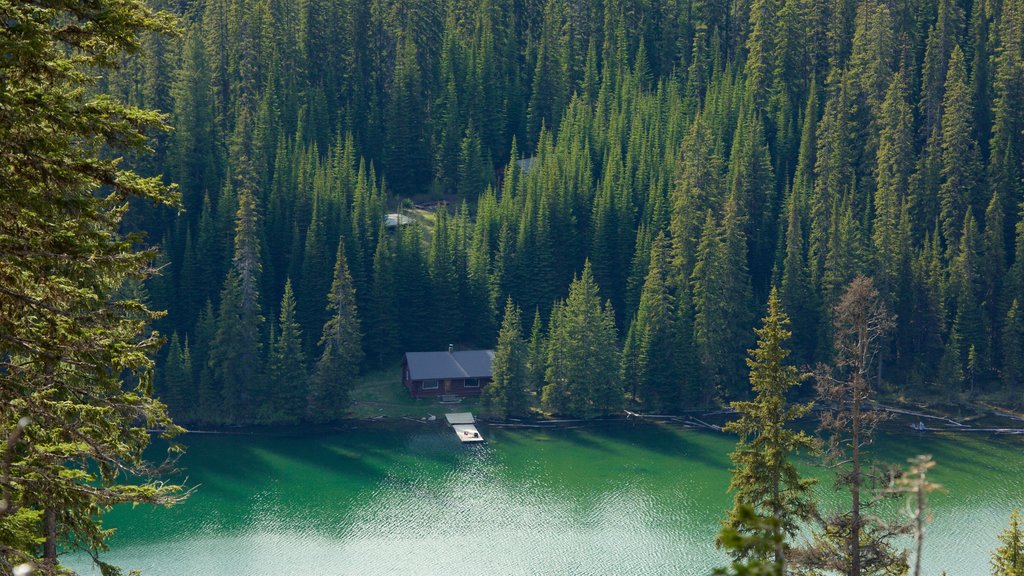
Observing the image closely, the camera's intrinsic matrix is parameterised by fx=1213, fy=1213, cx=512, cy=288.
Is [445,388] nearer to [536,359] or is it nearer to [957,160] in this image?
[536,359]

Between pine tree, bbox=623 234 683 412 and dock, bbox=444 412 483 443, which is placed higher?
pine tree, bbox=623 234 683 412

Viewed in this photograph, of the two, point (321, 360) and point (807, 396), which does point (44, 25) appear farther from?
point (807, 396)

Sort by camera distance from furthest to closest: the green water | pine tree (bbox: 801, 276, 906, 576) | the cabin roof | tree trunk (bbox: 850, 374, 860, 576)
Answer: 1. the cabin roof
2. the green water
3. tree trunk (bbox: 850, 374, 860, 576)
4. pine tree (bbox: 801, 276, 906, 576)

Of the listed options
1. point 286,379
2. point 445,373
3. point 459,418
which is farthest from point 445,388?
point 286,379

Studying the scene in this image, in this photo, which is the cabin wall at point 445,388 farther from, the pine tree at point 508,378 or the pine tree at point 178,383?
the pine tree at point 178,383

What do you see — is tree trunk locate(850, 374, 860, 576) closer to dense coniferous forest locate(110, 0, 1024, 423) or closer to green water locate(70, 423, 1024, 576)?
green water locate(70, 423, 1024, 576)

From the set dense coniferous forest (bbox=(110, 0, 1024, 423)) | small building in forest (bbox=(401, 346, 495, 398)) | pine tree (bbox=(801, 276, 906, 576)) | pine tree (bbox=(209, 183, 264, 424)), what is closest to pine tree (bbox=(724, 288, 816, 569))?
pine tree (bbox=(801, 276, 906, 576))
